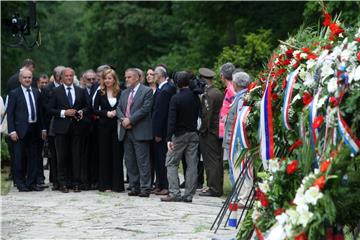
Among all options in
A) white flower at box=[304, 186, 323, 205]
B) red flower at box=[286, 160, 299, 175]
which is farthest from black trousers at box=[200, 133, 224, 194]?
white flower at box=[304, 186, 323, 205]

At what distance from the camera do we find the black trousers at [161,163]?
15594 millimetres

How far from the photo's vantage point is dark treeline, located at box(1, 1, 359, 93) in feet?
88.4

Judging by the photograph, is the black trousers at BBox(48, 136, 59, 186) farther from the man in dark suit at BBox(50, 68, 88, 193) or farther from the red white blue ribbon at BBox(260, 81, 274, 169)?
the red white blue ribbon at BBox(260, 81, 274, 169)

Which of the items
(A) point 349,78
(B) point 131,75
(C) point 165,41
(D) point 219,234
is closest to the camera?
(A) point 349,78

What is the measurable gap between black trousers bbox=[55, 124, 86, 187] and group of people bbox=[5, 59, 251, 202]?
0.02 metres

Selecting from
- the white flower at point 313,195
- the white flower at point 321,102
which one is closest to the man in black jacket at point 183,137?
the white flower at point 321,102

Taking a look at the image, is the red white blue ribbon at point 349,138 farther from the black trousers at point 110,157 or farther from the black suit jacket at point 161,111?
the black trousers at point 110,157

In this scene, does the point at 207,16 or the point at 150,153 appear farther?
the point at 207,16

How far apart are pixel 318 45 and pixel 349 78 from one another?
1094mm

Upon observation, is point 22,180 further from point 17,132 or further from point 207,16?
point 207,16

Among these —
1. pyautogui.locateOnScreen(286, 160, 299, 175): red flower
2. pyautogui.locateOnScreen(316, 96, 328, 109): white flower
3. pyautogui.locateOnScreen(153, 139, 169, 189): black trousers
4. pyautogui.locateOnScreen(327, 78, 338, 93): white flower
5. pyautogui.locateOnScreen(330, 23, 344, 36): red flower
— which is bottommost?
pyautogui.locateOnScreen(153, 139, 169, 189): black trousers

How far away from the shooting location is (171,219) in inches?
487

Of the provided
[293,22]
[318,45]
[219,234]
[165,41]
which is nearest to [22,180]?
[219,234]

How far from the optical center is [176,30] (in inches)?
1828
